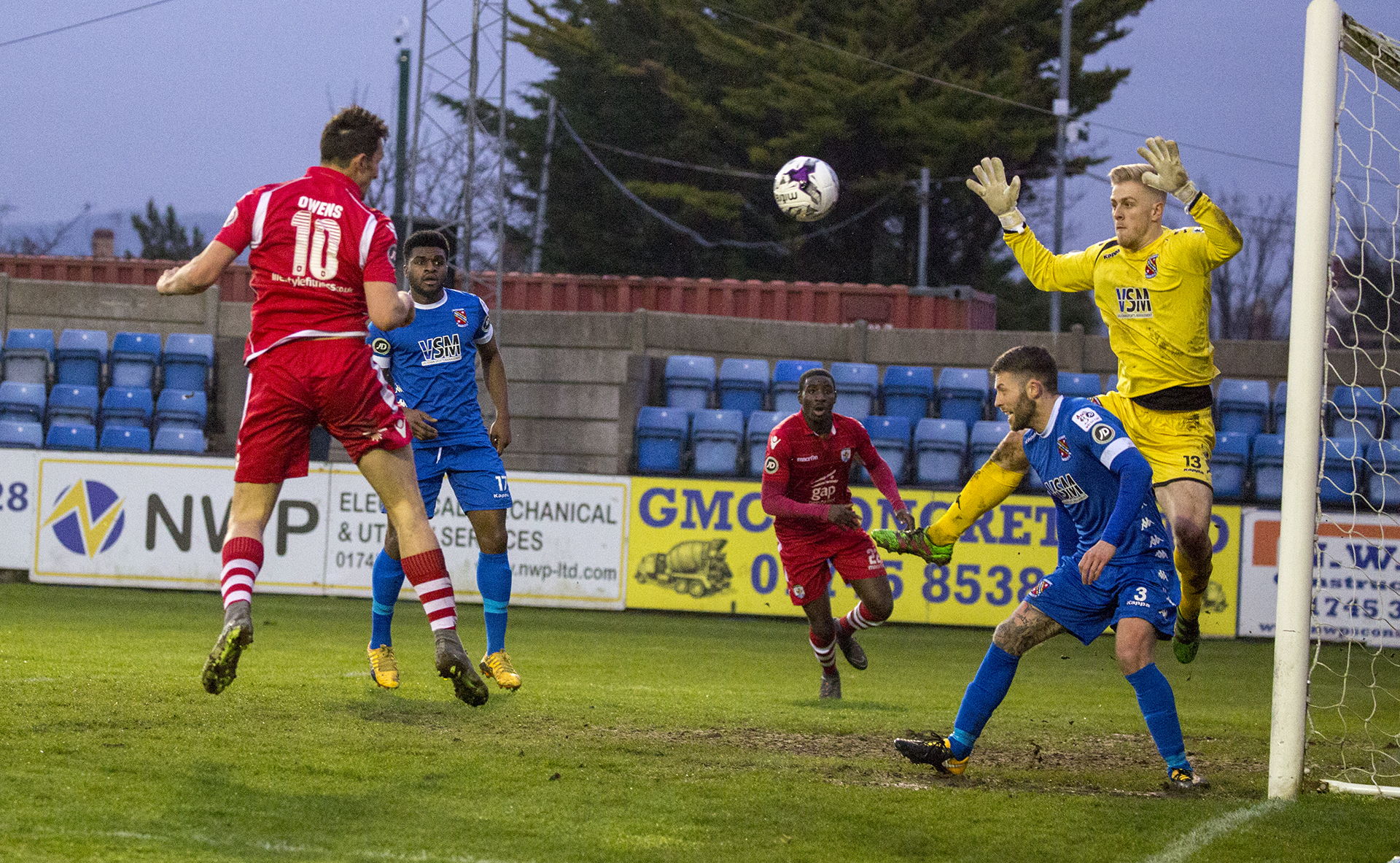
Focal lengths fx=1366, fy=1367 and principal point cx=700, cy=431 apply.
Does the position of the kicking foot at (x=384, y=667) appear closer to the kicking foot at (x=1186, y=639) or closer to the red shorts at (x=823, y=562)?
the red shorts at (x=823, y=562)

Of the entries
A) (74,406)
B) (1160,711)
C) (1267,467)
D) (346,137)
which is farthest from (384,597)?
(1267,467)

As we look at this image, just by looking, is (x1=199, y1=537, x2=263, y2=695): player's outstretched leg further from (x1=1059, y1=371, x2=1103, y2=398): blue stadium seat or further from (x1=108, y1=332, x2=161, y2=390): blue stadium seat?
(x1=108, y1=332, x2=161, y2=390): blue stadium seat

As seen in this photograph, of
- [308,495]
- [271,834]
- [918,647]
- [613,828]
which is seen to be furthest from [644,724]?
[308,495]

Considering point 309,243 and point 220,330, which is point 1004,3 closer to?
point 220,330

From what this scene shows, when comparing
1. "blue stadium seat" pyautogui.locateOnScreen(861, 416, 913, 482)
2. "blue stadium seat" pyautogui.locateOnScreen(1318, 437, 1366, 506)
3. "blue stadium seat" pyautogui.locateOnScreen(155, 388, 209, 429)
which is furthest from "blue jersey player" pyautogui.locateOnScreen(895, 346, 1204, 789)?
"blue stadium seat" pyautogui.locateOnScreen(155, 388, 209, 429)

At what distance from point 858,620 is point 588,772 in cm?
382

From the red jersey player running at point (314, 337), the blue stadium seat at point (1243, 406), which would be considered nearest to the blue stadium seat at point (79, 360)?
the red jersey player running at point (314, 337)

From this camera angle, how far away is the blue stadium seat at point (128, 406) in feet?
58.4

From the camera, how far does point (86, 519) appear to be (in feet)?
47.6

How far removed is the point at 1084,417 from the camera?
18.6 feet

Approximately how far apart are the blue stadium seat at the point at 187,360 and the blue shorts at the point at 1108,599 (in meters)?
15.2

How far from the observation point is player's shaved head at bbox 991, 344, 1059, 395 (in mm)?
5781

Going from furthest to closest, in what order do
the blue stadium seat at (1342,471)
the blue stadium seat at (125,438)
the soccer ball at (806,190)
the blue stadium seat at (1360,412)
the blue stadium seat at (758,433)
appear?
the blue stadium seat at (125,438), the blue stadium seat at (758,433), the blue stadium seat at (1360,412), the blue stadium seat at (1342,471), the soccer ball at (806,190)

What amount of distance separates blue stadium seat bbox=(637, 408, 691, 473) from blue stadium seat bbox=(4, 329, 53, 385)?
8186 millimetres
